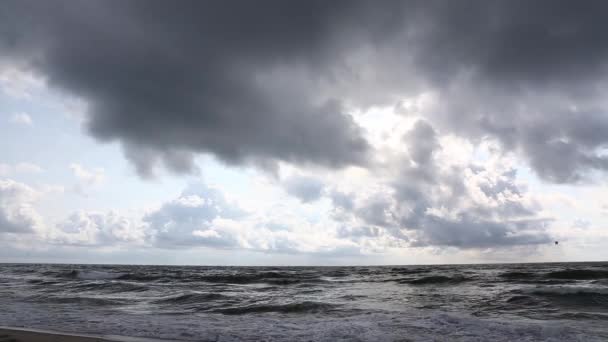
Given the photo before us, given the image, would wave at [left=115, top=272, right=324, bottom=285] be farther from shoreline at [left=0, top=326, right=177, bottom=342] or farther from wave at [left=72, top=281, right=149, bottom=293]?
shoreline at [left=0, top=326, right=177, bottom=342]

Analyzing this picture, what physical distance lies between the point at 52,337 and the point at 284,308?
345 inches

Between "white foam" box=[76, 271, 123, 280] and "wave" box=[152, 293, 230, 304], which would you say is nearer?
"wave" box=[152, 293, 230, 304]

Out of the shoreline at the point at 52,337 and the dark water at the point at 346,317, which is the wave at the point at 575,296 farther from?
the shoreline at the point at 52,337

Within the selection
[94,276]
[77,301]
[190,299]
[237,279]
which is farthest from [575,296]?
[94,276]

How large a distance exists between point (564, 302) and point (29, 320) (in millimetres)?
20565

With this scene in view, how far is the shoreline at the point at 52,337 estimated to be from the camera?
8.61 m

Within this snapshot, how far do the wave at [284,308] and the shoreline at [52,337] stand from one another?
19.6 feet

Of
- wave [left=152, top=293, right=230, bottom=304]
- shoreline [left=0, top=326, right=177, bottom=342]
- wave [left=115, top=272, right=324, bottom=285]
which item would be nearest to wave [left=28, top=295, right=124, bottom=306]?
wave [left=152, top=293, right=230, bottom=304]

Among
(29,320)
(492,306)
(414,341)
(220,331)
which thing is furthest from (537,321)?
(29,320)

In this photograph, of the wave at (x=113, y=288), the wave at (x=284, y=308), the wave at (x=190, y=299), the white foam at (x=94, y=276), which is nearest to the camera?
the wave at (x=284, y=308)

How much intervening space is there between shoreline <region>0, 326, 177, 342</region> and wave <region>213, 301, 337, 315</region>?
19.6 ft

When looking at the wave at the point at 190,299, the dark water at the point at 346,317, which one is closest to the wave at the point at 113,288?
the dark water at the point at 346,317

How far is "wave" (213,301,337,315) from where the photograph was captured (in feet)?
49.8

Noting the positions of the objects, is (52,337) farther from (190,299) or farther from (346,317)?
(190,299)
